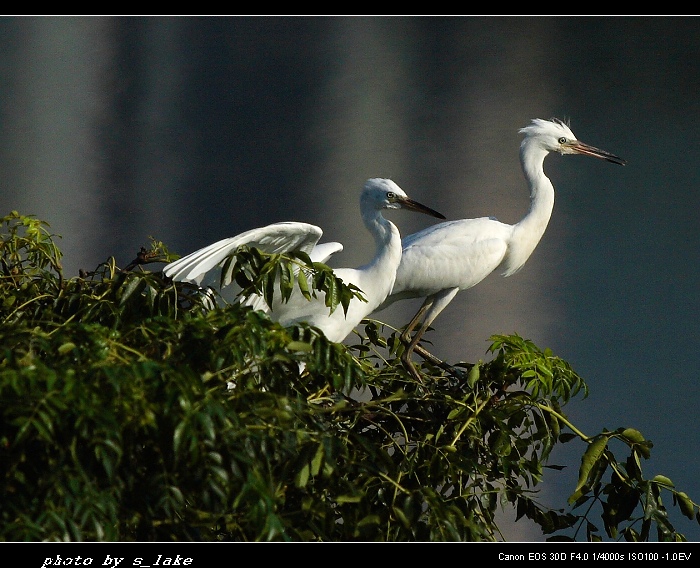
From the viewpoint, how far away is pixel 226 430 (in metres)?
1.50

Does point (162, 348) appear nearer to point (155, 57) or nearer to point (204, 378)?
point (204, 378)

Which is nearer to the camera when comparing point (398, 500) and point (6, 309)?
point (398, 500)

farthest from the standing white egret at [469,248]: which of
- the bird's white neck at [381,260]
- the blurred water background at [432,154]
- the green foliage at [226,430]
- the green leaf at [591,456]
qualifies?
the blurred water background at [432,154]

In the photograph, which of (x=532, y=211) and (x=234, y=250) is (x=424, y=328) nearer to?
(x=532, y=211)

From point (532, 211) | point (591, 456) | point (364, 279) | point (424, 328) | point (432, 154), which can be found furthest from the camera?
point (432, 154)

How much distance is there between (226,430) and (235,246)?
2.89 ft

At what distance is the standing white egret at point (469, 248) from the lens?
3279mm

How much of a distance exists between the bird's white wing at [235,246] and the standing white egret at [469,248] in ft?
2.09

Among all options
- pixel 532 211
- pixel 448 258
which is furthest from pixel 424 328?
pixel 532 211

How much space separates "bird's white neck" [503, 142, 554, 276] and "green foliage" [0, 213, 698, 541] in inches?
44.4

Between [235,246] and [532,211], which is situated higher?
[532,211]

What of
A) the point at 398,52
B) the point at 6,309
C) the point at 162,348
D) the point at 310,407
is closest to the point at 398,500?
the point at 310,407

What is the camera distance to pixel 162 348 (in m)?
1.80

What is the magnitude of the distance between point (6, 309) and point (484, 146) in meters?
5.37
